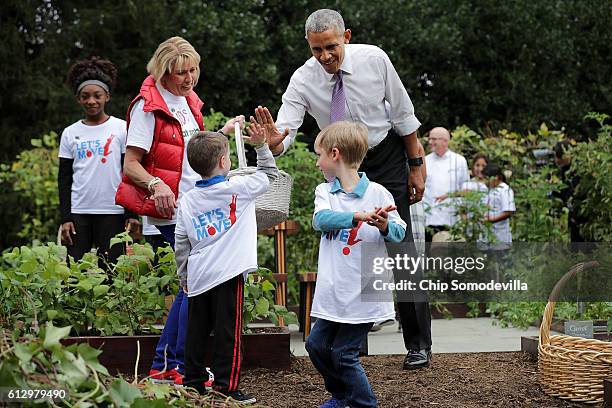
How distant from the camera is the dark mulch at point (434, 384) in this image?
4426 millimetres

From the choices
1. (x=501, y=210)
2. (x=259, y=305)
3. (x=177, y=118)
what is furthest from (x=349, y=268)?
(x=501, y=210)

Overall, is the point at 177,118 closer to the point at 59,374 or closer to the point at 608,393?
the point at 608,393

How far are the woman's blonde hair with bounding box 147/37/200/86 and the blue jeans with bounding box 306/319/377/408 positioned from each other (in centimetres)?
148

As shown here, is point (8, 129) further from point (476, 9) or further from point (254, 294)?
point (254, 294)

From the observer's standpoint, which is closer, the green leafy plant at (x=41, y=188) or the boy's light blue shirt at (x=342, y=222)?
the boy's light blue shirt at (x=342, y=222)

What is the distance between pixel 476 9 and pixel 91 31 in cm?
918

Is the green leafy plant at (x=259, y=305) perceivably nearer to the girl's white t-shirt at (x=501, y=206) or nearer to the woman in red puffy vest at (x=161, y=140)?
the woman in red puffy vest at (x=161, y=140)

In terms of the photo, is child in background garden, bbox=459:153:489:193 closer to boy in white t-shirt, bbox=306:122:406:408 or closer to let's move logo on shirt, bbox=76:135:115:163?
let's move logo on shirt, bbox=76:135:115:163

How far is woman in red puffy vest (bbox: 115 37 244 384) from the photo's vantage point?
4.79 metres

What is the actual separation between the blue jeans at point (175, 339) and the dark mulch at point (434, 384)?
0.38 m

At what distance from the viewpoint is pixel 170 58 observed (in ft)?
15.8

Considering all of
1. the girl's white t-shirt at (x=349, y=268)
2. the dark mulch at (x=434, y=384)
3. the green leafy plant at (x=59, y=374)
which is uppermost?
the girl's white t-shirt at (x=349, y=268)

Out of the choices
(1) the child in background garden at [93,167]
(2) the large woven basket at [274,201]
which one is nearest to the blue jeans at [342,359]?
(2) the large woven basket at [274,201]

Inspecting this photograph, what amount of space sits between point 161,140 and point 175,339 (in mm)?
943
